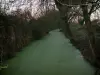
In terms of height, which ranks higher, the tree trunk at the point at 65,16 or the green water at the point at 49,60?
the tree trunk at the point at 65,16

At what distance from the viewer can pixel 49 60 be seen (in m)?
3.48

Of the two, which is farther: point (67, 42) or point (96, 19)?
point (67, 42)

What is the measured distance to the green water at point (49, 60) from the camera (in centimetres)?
334

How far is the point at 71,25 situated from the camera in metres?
3.61

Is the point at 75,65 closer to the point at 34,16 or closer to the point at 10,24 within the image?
the point at 34,16

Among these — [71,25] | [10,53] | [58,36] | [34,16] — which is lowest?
[10,53]

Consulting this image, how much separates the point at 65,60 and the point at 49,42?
553 mm

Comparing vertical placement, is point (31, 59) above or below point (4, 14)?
below

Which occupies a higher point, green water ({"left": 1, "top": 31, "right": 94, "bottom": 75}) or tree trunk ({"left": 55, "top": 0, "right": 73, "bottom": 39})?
tree trunk ({"left": 55, "top": 0, "right": 73, "bottom": 39})

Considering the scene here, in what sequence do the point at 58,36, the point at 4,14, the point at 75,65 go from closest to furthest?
the point at 4,14, the point at 75,65, the point at 58,36

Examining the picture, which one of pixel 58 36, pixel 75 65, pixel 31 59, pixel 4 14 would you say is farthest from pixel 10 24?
pixel 75 65

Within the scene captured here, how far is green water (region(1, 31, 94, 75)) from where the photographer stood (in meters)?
3.34

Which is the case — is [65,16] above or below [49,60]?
above

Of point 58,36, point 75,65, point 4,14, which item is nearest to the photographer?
point 4,14
